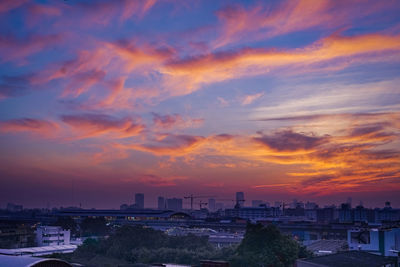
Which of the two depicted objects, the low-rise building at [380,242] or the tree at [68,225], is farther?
the tree at [68,225]

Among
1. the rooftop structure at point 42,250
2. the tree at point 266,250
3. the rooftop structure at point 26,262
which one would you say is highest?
the rooftop structure at point 26,262

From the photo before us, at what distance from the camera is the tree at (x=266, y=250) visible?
36000mm

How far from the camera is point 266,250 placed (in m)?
36.5

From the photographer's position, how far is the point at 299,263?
27.7m

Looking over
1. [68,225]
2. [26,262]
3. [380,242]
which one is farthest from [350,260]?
[68,225]

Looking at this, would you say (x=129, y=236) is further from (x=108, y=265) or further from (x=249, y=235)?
(x=249, y=235)

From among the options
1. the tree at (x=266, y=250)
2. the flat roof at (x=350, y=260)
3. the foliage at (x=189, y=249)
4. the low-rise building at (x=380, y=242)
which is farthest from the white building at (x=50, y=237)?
the flat roof at (x=350, y=260)

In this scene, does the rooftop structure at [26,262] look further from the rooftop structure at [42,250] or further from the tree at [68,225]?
the tree at [68,225]

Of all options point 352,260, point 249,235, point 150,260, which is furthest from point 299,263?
point 150,260

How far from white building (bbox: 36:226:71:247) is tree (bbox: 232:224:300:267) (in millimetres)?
37785

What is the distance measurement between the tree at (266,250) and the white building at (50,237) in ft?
124

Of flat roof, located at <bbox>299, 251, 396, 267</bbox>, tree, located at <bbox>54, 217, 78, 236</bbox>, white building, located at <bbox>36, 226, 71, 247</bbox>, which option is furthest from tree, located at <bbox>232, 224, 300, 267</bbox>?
tree, located at <bbox>54, 217, 78, 236</bbox>

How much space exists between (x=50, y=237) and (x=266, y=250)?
1660 inches

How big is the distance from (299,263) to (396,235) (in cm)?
1335
